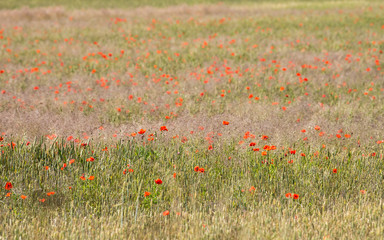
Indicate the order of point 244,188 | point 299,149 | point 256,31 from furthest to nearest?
point 256,31 < point 299,149 < point 244,188

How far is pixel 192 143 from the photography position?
14.9ft

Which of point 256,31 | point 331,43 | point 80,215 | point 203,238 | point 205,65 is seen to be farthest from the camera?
point 256,31

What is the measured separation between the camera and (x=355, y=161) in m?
4.11

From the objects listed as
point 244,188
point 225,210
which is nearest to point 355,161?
point 244,188

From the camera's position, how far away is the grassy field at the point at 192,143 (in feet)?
10.6

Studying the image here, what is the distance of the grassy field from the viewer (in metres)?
3.24

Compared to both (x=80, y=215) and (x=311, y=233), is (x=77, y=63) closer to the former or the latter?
(x=80, y=215)

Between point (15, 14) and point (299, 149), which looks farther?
point (15, 14)

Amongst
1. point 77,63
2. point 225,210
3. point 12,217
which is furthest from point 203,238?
point 77,63

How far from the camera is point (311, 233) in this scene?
308cm

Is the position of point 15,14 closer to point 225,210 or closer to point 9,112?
point 9,112

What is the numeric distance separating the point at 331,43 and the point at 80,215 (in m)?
10.3

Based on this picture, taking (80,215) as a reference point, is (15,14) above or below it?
above

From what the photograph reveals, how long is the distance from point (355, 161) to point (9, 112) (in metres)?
4.76
